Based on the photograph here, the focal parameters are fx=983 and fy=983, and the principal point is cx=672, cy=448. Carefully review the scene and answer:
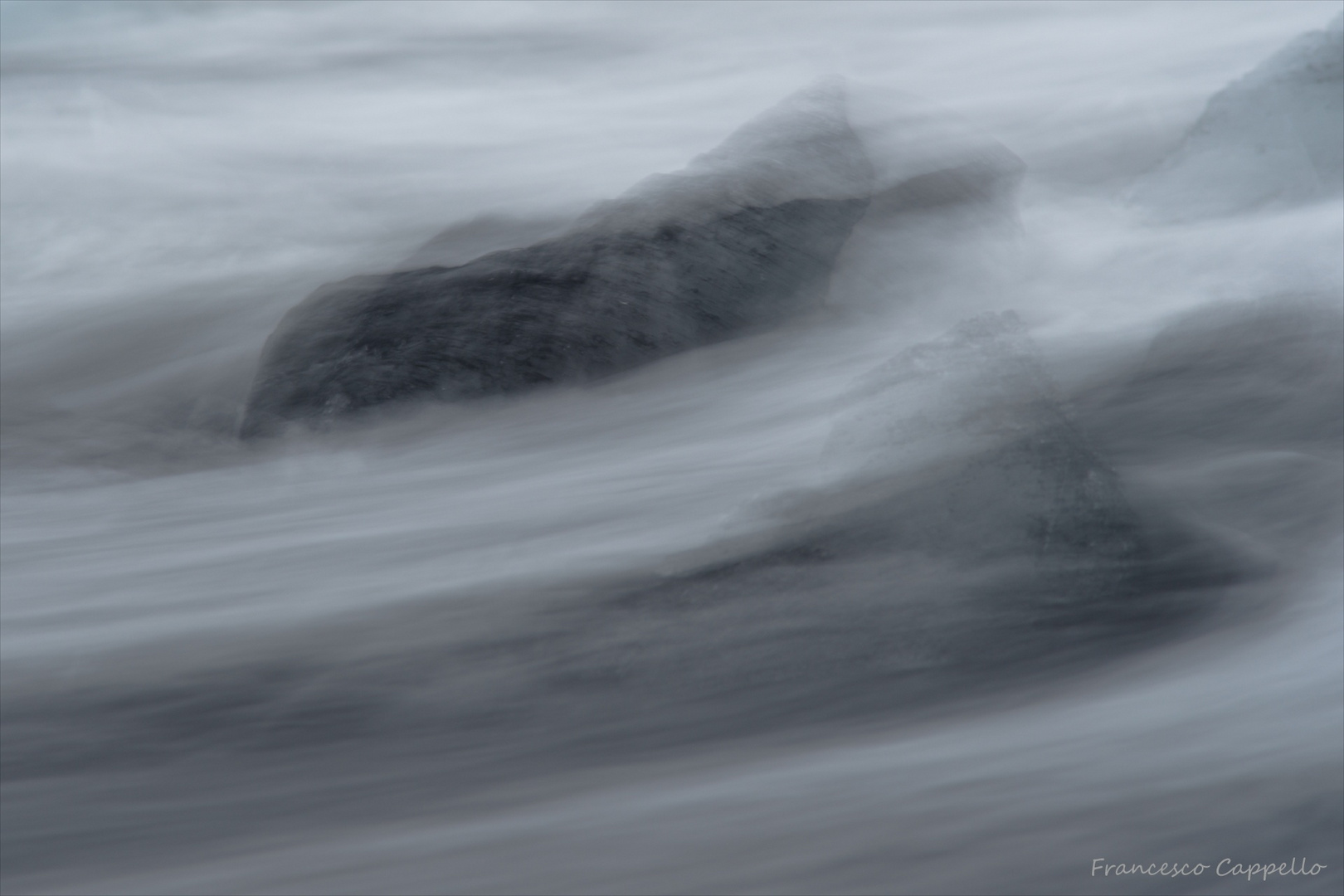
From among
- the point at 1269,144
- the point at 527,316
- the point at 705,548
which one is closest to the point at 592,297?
the point at 527,316

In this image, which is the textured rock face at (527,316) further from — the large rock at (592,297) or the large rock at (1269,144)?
the large rock at (1269,144)

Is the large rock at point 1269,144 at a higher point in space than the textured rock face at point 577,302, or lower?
higher

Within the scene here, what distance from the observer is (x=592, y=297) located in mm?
2096

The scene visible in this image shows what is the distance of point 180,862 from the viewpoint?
1211mm

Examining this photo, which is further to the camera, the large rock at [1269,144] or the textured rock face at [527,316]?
the large rock at [1269,144]

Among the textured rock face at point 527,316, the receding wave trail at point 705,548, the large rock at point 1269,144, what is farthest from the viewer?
the large rock at point 1269,144

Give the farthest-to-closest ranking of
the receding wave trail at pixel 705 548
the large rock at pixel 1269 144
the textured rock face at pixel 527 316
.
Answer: the large rock at pixel 1269 144 < the textured rock face at pixel 527 316 < the receding wave trail at pixel 705 548

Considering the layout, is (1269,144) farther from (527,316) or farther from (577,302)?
(527,316)

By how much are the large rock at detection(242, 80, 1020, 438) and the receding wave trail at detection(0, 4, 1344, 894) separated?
0.02m

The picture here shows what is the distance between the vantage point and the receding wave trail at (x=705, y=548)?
1.26 meters

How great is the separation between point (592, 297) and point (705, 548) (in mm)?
729

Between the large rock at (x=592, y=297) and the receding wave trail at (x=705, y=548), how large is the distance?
18mm

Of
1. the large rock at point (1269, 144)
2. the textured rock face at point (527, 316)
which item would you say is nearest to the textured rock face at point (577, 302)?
the textured rock face at point (527, 316)

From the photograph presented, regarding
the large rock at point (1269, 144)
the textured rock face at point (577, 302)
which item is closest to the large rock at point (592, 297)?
the textured rock face at point (577, 302)
